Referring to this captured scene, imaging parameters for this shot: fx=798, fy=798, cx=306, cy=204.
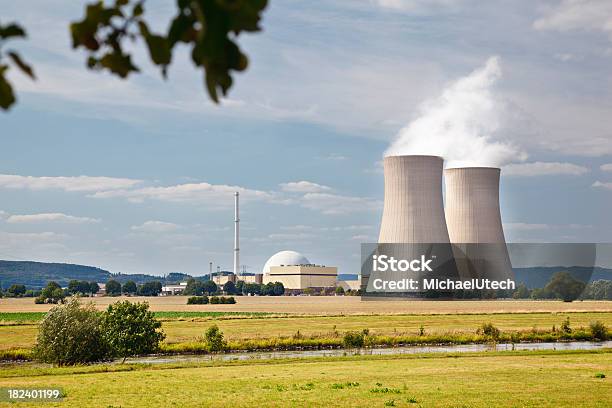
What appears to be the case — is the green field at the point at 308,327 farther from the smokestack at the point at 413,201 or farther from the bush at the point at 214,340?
the smokestack at the point at 413,201

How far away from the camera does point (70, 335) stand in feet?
84.4

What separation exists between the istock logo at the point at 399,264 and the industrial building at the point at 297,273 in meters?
68.6

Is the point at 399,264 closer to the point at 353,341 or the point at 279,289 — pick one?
the point at 353,341

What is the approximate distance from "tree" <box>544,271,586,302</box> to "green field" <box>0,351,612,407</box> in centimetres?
7440

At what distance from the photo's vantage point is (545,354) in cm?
2939

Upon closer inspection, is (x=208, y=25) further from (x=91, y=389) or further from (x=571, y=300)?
(x=571, y=300)

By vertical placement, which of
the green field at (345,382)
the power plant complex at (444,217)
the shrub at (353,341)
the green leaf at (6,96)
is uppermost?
the power plant complex at (444,217)

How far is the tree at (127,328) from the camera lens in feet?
Answer: 89.6

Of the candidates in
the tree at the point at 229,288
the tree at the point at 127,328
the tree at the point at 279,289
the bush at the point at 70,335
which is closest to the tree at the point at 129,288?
the tree at the point at 229,288

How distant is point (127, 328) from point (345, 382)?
10.5 metres

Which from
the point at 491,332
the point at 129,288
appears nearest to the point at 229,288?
the point at 129,288

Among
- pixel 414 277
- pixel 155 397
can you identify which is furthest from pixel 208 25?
pixel 414 277

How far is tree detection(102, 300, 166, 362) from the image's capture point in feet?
89.6

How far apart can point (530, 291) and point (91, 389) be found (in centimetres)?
9741
